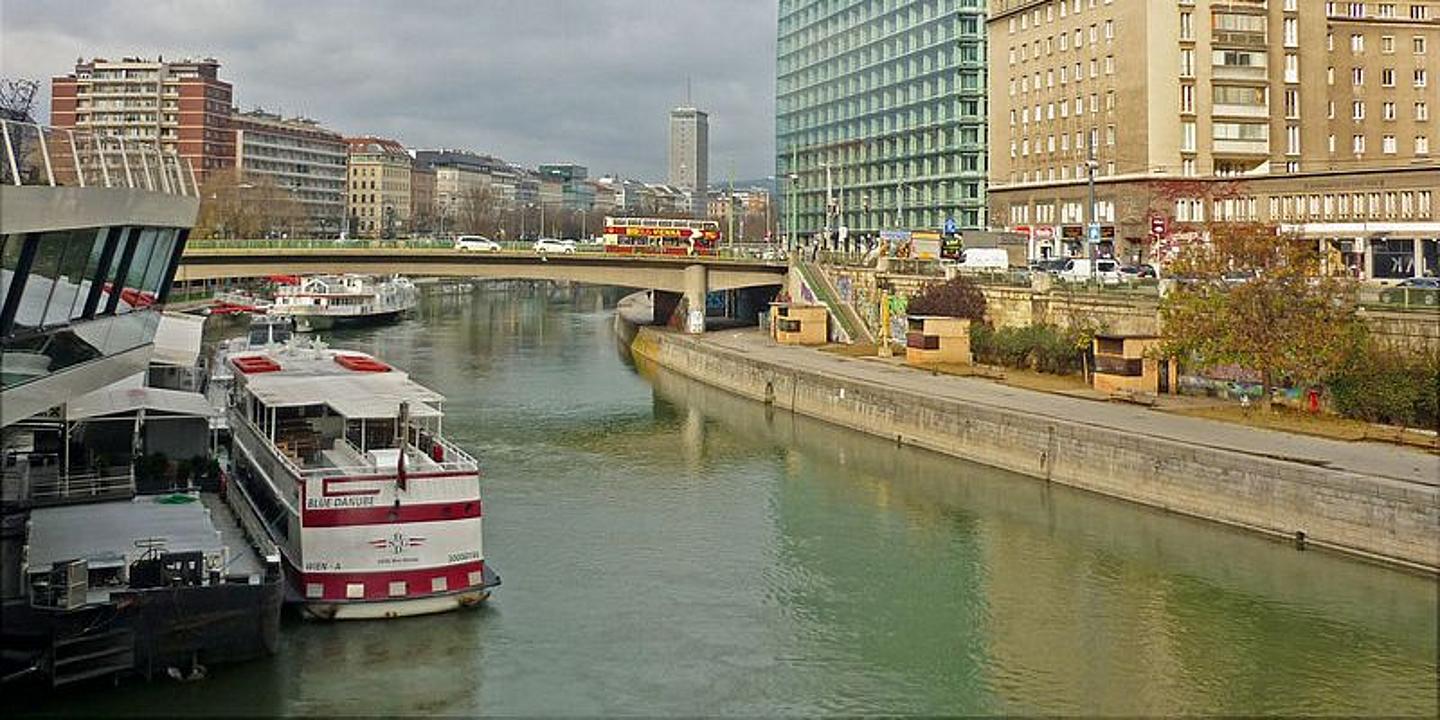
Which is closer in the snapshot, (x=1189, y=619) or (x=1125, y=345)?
(x=1189, y=619)

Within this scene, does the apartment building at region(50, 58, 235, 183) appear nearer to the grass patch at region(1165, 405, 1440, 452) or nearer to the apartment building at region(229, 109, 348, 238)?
the apartment building at region(229, 109, 348, 238)

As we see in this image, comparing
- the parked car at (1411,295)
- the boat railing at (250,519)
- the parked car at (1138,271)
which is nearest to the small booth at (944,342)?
the parked car at (1138,271)

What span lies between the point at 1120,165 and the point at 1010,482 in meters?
35.3

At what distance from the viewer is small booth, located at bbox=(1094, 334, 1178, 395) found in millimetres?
43000

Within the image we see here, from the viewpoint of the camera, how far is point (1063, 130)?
73.2 m

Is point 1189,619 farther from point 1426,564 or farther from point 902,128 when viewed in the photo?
point 902,128

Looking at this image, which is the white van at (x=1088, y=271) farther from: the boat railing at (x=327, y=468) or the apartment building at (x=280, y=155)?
the apartment building at (x=280, y=155)

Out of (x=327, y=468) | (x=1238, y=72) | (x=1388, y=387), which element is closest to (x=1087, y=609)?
(x=327, y=468)

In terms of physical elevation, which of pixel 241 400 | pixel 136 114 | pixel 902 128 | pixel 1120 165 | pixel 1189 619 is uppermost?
pixel 136 114

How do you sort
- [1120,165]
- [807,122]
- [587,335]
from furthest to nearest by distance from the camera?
1. [807,122]
2. [587,335]
3. [1120,165]

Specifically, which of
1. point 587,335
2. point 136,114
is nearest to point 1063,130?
point 587,335

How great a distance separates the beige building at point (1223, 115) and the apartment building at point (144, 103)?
4979 inches

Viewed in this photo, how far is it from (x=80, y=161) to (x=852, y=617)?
1483 centimetres

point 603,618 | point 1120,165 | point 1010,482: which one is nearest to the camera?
point 603,618
